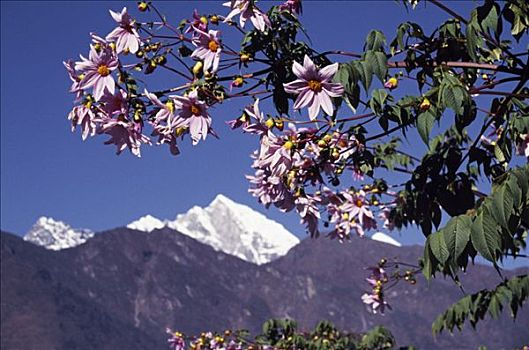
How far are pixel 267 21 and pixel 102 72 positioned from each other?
76cm

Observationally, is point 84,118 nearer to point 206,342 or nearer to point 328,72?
point 328,72

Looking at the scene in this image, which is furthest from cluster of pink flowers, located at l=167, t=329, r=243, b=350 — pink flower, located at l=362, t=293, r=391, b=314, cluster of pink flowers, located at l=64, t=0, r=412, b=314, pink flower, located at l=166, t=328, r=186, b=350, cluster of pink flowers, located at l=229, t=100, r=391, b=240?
cluster of pink flowers, located at l=64, t=0, r=412, b=314

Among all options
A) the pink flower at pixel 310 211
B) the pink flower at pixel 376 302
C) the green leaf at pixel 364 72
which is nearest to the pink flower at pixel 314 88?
the green leaf at pixel 364 72

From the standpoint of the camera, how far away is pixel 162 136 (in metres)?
3.38

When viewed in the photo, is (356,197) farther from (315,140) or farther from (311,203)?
(315,140)

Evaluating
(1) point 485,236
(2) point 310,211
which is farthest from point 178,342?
(1) point 485,236

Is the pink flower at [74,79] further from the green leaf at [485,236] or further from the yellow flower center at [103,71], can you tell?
the green leaf at [485,236]

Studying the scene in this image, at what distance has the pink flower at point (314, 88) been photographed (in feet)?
10.3

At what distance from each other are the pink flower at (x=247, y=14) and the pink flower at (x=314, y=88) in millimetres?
375

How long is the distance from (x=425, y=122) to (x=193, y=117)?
0.99 meters

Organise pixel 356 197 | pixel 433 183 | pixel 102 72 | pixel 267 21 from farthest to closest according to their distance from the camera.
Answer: pixel 356 197
pixel 433 183
pixel 267 21
pixel 102 72

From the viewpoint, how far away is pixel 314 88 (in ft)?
10.4

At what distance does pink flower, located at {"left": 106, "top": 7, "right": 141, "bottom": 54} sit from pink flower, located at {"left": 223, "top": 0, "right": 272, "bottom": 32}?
→ 408 millimetres

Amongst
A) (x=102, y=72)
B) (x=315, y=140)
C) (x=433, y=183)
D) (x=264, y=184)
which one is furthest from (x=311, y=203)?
(x=102, y=72)
